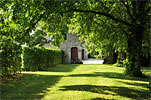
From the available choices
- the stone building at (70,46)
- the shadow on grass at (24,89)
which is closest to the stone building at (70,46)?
the stone building at (70,46)

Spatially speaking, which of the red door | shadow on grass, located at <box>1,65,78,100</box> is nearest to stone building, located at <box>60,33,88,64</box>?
the red door

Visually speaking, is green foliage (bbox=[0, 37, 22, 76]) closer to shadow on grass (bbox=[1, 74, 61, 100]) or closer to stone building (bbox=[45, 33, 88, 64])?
shadow on grass (bbox=[1, 74, 61, 100])

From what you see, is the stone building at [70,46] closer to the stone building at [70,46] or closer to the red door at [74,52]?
the stone building at [70,46]

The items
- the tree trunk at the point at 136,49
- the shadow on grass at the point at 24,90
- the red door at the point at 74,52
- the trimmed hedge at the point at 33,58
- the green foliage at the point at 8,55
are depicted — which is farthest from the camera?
the red door at the point at 74,52

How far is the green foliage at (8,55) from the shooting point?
36.1 ft

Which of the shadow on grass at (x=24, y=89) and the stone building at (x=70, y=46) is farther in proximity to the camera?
the stone building at (x=70, y=46)

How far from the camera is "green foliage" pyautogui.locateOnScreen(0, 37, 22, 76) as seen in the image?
11011 millimetres

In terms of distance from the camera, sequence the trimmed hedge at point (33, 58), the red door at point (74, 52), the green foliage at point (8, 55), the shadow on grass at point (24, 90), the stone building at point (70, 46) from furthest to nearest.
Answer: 1. the red door at point (74, 52)
2. the stone building at point (70, 46)
3. the trimmed hedge at point (33, 58)
4. the green foliage at point (8, 55)
5. the shadow on grass at point (24, 90)

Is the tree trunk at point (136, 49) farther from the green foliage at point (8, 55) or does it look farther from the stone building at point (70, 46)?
the stone building at point (70, 46)

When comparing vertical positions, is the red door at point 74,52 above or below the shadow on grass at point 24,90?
above

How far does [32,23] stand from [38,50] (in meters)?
9.72

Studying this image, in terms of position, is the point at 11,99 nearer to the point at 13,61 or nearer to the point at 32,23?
the point at 32,23

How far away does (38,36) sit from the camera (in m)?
10.0

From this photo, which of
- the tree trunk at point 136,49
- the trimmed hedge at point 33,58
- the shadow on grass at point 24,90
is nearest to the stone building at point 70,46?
the trimmed hedge at point 33,58
